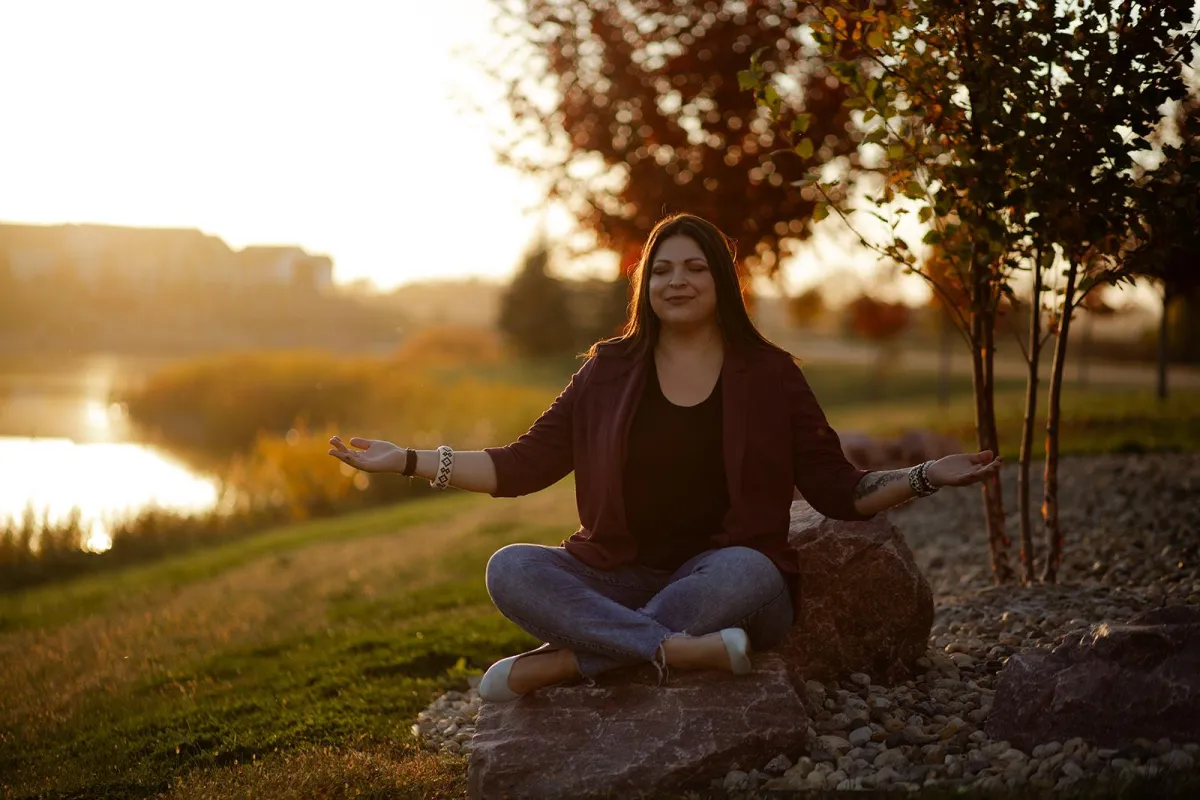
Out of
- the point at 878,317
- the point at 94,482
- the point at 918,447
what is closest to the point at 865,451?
the point at 918,447

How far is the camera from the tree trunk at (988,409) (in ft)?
15.2

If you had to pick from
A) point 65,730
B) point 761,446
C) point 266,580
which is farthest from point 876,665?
point 266,580

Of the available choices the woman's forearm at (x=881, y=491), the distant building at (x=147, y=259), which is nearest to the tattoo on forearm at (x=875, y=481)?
the woman's forearm at (x=881, y=491)

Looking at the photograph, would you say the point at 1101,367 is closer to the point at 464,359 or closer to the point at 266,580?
the point at 464,359

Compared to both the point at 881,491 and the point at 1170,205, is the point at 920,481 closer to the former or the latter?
the point at 881,491

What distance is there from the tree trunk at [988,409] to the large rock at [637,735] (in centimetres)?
212

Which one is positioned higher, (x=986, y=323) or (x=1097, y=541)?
(x=986, y=323)

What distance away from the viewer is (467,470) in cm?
346

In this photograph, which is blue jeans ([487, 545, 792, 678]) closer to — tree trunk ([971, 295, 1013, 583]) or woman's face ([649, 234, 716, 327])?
woman's face ([649, 234, 716, 327])

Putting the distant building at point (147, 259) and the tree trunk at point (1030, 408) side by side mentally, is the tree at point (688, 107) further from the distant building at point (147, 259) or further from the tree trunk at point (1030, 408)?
the distant building at point (147, 259)

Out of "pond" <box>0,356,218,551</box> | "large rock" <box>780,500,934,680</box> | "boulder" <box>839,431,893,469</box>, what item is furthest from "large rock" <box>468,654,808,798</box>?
"pond" <box>0,356,218,551</box>

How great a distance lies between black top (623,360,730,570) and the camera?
335 centimetres

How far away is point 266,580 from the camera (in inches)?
290

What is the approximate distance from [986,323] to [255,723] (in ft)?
11.9
